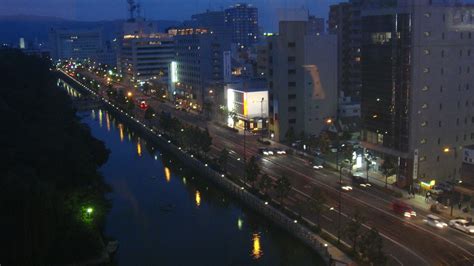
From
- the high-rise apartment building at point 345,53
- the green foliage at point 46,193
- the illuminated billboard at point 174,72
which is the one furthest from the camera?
the illuminated billboard at point 174,72

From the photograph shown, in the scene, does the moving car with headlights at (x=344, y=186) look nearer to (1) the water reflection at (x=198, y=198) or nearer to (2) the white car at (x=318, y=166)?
(2) the white car at (x=318, y=166)

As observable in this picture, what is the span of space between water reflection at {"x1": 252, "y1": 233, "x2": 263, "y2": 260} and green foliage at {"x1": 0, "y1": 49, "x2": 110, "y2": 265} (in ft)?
13.2

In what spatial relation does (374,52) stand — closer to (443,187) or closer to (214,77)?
(443,187)

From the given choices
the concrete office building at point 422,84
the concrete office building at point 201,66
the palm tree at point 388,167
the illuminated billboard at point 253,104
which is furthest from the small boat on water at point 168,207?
the concrete office building at point 201,66

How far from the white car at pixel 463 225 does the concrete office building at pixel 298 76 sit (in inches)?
477

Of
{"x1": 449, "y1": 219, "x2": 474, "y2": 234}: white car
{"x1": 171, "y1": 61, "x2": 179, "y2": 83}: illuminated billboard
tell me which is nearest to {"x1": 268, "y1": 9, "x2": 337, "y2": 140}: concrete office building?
{"x1": 449, "y1": 219, "x2": 474, "y2": 234}: white car

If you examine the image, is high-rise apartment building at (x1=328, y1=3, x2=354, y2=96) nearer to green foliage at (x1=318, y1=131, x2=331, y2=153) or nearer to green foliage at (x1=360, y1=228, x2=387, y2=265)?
green foliage at (x1=318, y1=131, x2=331, y2=153)

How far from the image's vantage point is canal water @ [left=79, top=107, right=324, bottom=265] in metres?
13.9

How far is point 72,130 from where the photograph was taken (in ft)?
69.0

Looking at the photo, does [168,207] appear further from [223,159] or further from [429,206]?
[429,206]

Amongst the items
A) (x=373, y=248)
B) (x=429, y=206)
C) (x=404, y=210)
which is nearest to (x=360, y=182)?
(x=429, y=206)

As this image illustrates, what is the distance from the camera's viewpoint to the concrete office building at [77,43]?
3890 inches

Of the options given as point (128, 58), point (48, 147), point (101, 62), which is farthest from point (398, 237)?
point (101, 62)

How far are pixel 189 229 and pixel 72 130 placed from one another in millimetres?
7697
